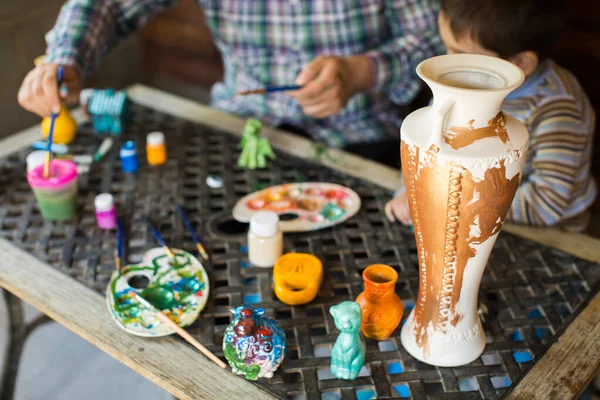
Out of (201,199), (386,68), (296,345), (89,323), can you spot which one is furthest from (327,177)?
(89,323)

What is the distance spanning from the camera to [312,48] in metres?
1.62

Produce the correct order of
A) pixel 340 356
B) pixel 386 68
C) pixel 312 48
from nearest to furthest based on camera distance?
pixel 340 356
pixel 386 68
pixel 312 48

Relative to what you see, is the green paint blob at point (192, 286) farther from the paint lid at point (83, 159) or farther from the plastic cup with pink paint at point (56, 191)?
the paint lid at point (83, 159)

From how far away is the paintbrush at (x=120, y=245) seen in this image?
1051 millimetres

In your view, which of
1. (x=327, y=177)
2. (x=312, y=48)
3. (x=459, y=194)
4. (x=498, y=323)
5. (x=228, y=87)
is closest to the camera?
(x=459, y=194)

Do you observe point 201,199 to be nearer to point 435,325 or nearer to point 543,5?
point 435,325

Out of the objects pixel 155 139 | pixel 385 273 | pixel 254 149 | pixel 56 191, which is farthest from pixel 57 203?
pixel 385 273

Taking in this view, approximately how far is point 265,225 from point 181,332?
0.22 metres

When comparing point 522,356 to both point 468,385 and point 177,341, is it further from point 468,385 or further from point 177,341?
point 177,341

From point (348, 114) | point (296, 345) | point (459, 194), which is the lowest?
point (348, 114)

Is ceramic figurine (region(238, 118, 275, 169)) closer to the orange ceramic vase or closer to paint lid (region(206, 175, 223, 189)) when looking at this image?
paint lid (region(206, 175, 223, 189))

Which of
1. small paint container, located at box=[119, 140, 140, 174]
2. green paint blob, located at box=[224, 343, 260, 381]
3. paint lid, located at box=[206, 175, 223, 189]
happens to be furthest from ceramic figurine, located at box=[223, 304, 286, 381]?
small paint container, located at box=[119, 140, 140, 174]

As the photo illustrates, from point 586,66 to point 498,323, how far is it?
120 cm

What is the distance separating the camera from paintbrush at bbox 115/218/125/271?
1.05 metres
